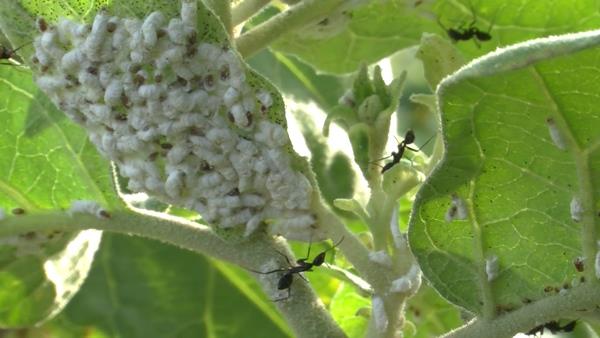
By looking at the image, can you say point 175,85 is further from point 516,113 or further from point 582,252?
point 582,252

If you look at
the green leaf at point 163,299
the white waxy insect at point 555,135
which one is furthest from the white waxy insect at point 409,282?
the green leaf at point 163,299

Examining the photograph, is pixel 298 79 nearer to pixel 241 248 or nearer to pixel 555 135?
pixel 241 248

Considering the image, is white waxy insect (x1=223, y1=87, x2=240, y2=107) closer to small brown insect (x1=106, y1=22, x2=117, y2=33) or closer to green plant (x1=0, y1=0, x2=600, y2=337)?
green plant (x1=0, y1=0, x2=600, y2=337)

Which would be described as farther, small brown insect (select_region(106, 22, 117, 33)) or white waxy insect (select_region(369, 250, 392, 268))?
white waxy insect (select_region(369, 250, 392, 268))

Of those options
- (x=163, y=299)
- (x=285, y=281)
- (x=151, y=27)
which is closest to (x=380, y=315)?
(x=285, y=281)

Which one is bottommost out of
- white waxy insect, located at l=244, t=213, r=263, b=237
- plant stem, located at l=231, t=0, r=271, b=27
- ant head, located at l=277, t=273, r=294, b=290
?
ant head, located at l=277, t=273, r=294, b=290

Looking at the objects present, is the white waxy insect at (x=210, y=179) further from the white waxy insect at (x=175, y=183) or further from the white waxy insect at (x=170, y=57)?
the white waxy insect at (x=170, y=57)

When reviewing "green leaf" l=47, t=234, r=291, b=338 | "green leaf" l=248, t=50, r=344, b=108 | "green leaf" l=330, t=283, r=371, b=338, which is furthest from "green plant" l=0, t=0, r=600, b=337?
"green leaf" l=47, t=234, r=291, b=338
